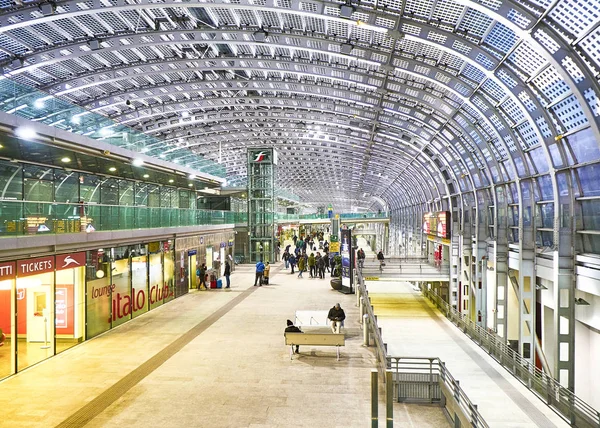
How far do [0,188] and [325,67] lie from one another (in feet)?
44.4

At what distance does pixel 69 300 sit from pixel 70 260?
1.20m

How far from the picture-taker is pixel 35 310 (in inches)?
412

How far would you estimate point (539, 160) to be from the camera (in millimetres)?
15398

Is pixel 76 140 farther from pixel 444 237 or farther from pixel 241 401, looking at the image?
pixel 444 237

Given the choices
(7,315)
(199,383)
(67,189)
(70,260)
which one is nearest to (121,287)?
(70,260)

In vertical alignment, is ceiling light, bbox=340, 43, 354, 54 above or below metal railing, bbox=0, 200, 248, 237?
above

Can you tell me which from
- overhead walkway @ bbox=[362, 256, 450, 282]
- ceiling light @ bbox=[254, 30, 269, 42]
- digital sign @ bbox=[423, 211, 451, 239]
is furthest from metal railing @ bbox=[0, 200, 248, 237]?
digital sign @ bbox=[423, 211, 451, 239]

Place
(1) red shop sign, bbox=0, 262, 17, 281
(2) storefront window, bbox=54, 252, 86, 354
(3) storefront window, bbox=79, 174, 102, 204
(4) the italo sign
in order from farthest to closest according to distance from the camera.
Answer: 1. (3) storefront window, bbox=79, 174, 102, 204
2. (4) the italo sign
3. (2) storefront window, bbox=54, 252, 86, 354
4. (1) red shop sign, bbox=0, 262, 17, 281

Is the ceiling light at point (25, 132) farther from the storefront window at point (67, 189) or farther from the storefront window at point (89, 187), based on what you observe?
the storefront window at point (67, 189)

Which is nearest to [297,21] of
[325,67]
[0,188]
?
[325,67]

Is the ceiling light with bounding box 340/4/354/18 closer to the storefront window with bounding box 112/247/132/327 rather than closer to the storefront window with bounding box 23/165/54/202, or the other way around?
the storefront window with bounding box 112/247/132/327

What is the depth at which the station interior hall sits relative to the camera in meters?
8.73

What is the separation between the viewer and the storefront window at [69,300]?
1111 cm

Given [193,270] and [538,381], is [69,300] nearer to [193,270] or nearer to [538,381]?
[193,270]
